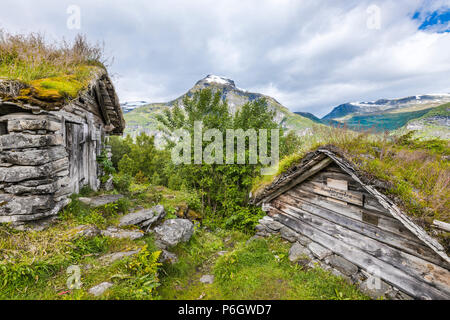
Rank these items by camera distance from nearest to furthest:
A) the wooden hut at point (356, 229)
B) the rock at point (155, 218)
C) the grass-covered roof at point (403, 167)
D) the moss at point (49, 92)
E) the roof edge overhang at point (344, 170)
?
→ the roof edge overhang at point (344, 170) → the grass-covered roof at point (403, 167) → the wooden hut at point (356, 229) → the moss at point (49, 92) → the rock at point (155, 218)

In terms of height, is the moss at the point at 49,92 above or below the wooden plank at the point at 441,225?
above

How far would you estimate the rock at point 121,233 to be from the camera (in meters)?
4.25

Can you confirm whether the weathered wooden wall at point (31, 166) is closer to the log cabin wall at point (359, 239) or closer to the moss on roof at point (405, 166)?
the moss on roof at point (405, 166)

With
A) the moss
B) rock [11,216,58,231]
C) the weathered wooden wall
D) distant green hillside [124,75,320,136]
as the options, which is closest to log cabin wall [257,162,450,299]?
rock [11,216,58,231]

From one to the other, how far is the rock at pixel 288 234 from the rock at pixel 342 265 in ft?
3.99

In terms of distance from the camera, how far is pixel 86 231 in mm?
3867

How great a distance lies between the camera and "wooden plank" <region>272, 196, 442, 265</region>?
3002 mm

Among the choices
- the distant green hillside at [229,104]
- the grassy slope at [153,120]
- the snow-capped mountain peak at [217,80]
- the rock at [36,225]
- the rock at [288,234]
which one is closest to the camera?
the rock at [36,225]

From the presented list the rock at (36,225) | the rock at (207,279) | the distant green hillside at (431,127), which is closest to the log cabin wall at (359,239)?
the distant green hillside at (431,127)

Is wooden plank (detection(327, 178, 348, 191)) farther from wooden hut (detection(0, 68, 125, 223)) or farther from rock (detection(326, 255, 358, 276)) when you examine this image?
wooden hut (detection(0, 68, 125, 223))

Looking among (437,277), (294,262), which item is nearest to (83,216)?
(294,262)

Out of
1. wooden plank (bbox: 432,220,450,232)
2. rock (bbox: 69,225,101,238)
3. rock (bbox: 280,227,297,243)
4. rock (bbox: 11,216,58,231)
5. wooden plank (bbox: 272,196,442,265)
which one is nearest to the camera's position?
wooden plank (bbox: 432,220,450,232)
